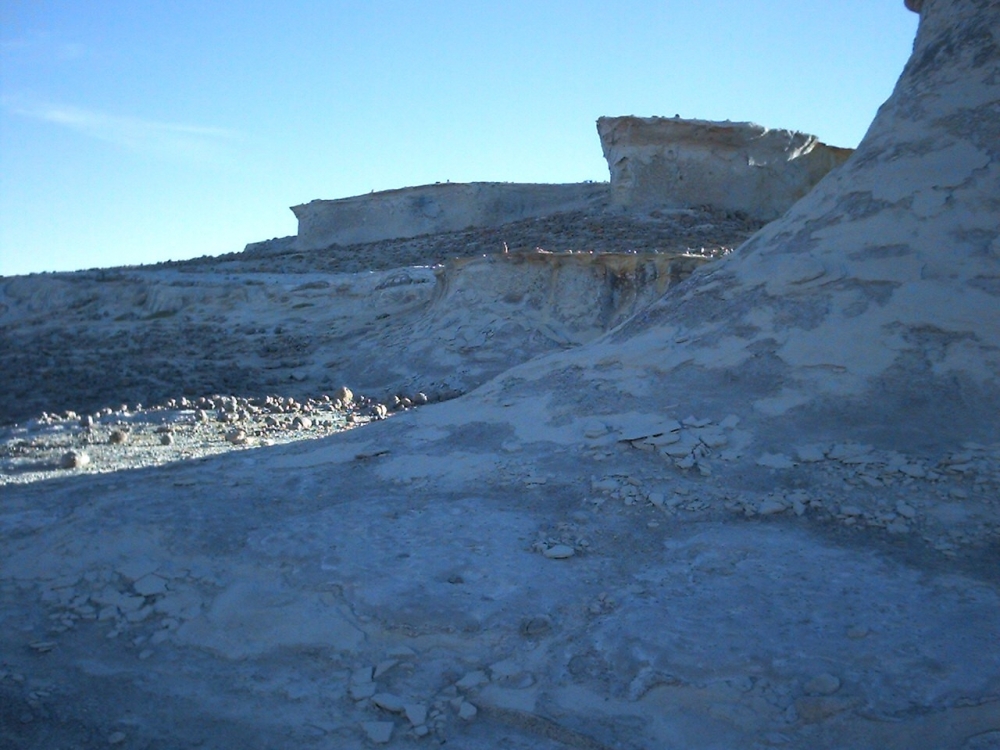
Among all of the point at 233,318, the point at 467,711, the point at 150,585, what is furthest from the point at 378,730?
the point at 233,318

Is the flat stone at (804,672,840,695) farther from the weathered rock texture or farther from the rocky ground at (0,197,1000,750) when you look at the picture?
the weathered rock texture

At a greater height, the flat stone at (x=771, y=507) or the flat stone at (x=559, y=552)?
the flat stone at (x=771, y=507)

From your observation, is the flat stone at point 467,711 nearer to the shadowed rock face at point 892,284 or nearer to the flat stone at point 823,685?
the flat stone at point 823,685

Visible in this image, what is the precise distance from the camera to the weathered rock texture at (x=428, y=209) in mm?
19812

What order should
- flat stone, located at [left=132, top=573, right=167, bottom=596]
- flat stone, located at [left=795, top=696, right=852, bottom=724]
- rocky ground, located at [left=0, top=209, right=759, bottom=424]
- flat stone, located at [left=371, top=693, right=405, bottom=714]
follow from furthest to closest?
rocky ground, located at [left=0, top=209, right=759, bottom=424] → flat stone, located at [left=132, top=573, right=167, bottom=596] → flat stone, located at [left=371, top=693, right=405, bottom=714] → flat stone, located at [left=795, top=696, right=852, bottom=724]

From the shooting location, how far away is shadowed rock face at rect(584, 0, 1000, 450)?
13.7 ft

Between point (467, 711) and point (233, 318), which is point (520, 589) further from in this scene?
point (233, 318)

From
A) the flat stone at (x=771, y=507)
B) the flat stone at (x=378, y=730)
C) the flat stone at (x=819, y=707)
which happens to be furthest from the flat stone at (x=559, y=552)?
the flat stone at (x=819, y=707)

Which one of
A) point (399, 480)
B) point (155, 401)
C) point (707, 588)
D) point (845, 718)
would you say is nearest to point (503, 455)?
point (399, 480)

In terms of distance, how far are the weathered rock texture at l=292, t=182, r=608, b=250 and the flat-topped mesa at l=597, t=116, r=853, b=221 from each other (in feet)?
9.82

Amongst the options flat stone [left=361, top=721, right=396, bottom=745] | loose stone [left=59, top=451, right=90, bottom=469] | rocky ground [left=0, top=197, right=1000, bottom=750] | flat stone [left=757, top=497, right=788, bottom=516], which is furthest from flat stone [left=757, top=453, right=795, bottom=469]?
loose stone [left=59, top=451, right=90, bottom=469]

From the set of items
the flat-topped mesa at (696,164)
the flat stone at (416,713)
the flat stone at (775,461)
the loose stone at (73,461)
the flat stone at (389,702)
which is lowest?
the flat stone at (416,713)

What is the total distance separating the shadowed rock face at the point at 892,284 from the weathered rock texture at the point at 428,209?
44.3ft

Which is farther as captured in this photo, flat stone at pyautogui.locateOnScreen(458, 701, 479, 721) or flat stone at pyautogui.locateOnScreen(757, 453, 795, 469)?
flat stone at pyautogui.locateOnScreen(757, 453, 795, 469)
